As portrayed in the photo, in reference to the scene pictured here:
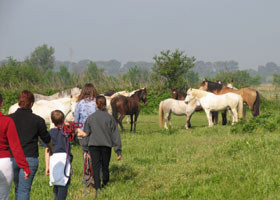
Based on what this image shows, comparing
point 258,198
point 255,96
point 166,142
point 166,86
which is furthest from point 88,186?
point 166,86

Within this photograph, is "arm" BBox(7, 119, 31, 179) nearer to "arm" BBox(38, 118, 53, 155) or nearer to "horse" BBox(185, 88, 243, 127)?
"arm" BBox(38, 118, 53, 155)

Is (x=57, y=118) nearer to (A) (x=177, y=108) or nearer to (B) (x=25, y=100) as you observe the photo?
(B) (x=25, y=100)

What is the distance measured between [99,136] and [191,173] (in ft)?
7.31

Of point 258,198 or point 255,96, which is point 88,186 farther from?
point 255,96

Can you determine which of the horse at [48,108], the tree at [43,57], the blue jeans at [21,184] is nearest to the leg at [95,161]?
the blue jeans at [21,184]

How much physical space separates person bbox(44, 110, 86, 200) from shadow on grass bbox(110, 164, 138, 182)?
2426 mm

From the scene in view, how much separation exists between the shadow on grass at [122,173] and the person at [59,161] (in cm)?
243

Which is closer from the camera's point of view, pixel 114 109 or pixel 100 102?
pixel 100 102

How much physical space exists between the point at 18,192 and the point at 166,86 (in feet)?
98.3

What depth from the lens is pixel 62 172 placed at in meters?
5.14

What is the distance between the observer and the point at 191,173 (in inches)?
293

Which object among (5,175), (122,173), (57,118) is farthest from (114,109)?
(5,175)

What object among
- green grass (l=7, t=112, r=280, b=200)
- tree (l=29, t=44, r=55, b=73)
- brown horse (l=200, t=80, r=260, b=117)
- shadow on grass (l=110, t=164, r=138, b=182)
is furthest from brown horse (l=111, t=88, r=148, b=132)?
tree (l=29, t=44, r=55, b=73)

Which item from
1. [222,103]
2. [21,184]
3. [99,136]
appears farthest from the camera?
[222,103]
